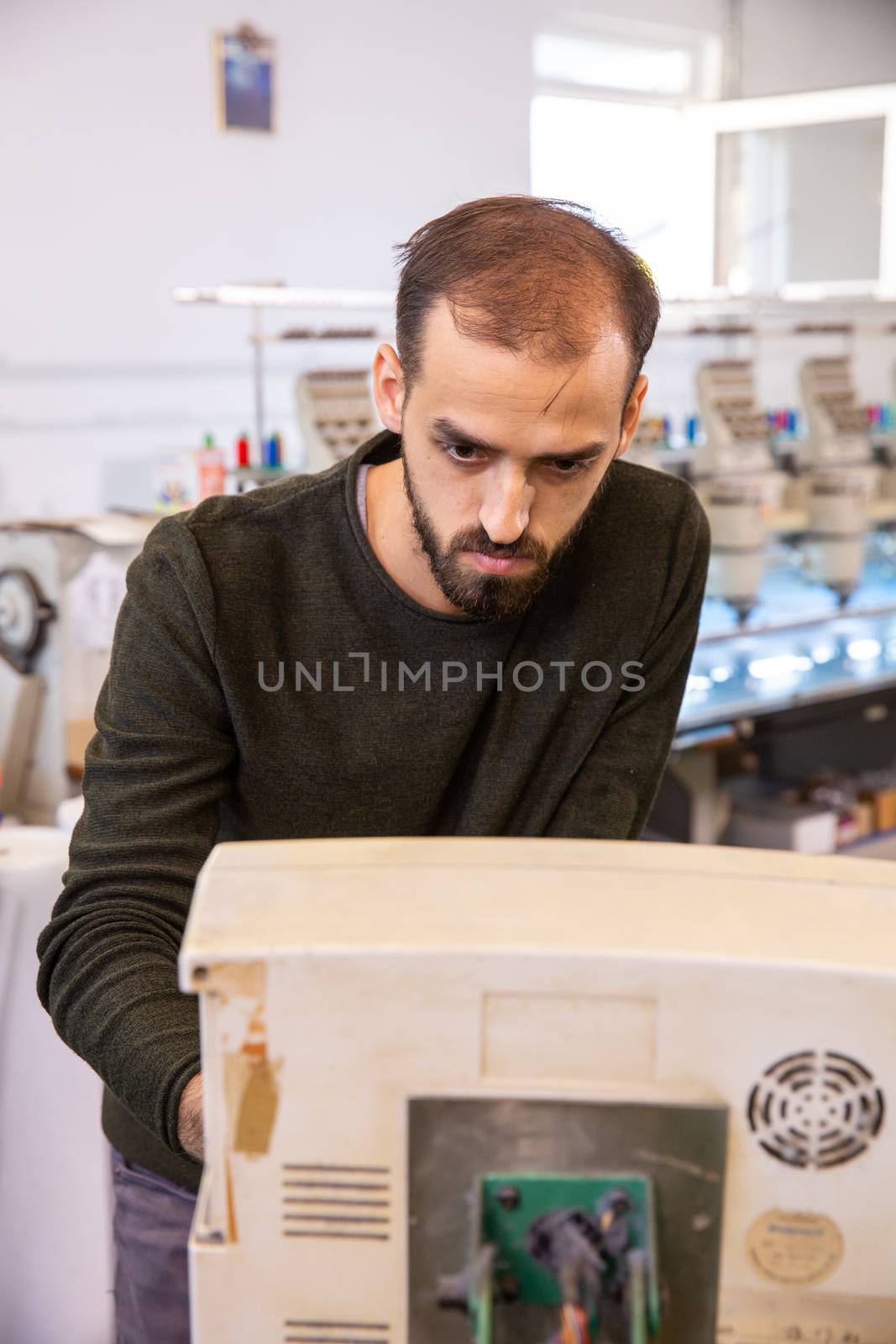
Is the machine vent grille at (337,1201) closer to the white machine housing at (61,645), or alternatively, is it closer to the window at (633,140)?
the white machine housing at (61,645)

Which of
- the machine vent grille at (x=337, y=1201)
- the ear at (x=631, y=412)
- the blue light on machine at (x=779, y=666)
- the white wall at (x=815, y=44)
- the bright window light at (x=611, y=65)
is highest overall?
the white wall at (x=815, y=44)

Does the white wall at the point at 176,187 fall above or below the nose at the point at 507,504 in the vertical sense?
above

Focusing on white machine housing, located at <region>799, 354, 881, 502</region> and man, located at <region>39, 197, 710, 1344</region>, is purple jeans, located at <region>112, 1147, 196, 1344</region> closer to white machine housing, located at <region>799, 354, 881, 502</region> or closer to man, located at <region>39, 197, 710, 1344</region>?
man, located at <region>39, 197, 710, 1344</region>

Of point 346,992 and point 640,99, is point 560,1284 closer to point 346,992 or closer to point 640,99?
point 346,992

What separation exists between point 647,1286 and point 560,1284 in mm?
34

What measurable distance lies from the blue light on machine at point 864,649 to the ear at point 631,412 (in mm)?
2779

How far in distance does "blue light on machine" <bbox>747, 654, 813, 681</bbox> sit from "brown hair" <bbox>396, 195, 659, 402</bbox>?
245cm

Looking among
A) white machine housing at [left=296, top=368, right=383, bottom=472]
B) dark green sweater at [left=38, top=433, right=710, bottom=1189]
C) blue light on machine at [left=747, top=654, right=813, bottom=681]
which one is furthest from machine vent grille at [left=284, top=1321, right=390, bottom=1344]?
blue light on machine at [left=747, top=654, right=813, bottom=681]

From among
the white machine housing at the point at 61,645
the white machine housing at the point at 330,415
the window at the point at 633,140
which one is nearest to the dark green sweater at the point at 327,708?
the white machine housing at the point at 61,645

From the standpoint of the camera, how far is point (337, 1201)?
532mm

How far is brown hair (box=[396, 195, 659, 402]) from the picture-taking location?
81 centimetres

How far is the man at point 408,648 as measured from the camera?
2.66 ft

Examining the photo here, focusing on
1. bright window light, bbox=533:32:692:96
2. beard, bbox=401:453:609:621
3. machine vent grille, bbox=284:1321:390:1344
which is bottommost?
machine vent grille, bbox=284:1321:390:1344

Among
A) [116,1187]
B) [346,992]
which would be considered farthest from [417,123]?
[346,992]
